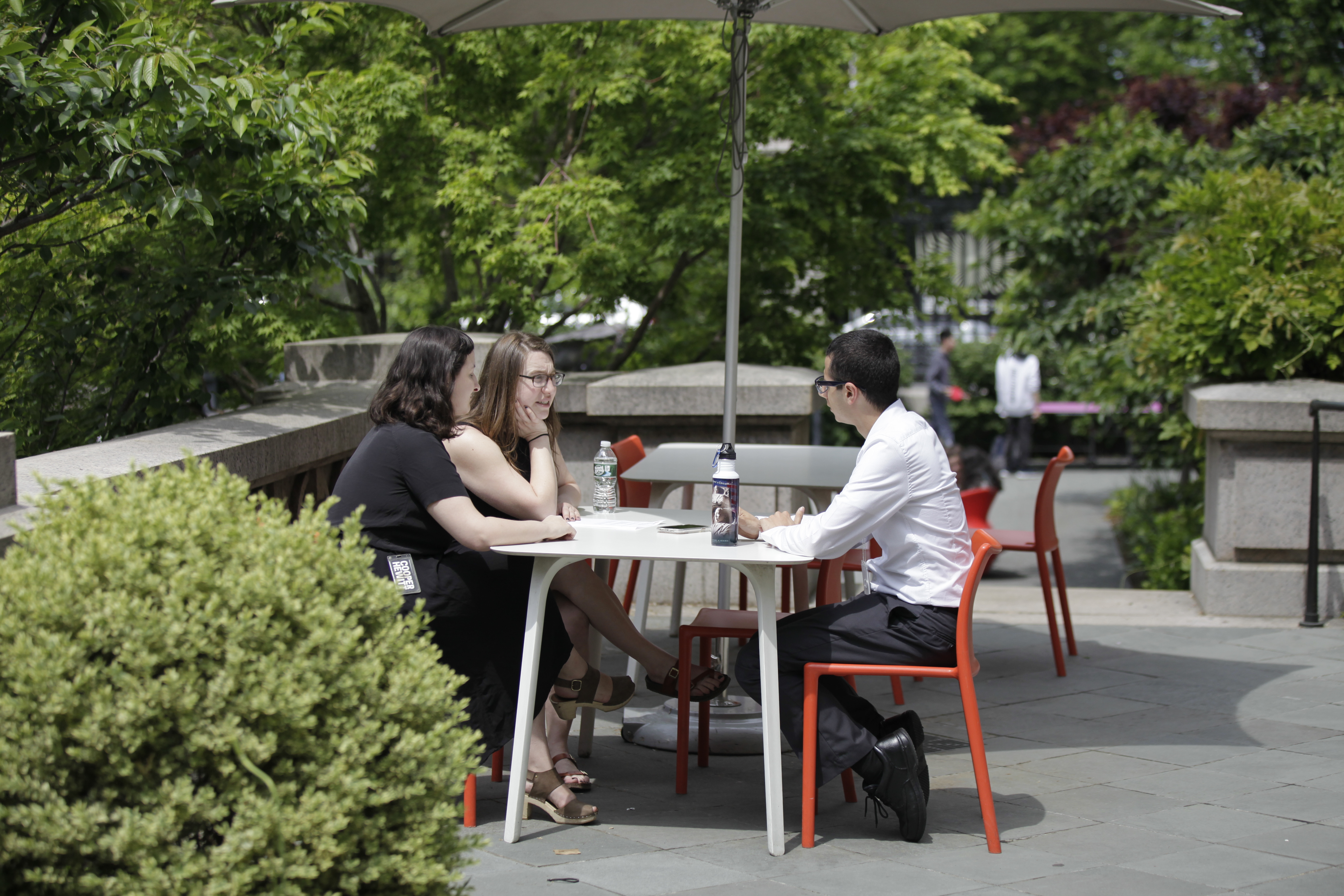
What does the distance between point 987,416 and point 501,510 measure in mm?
15562

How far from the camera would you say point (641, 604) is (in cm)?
595

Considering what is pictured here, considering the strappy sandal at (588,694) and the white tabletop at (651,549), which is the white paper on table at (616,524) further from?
the strappy sandal at (588,694)

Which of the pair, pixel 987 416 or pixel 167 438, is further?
pixel 987 416

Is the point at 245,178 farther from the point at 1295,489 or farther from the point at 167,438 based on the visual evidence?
the point at 1295,489

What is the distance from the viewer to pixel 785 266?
26.7ft

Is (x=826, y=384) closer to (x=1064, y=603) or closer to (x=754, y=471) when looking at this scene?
(x=754, y=471)

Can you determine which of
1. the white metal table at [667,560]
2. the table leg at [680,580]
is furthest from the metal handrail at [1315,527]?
the white metal table at [667,560]


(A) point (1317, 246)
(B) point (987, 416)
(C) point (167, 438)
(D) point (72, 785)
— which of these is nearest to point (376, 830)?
(D) point (72, 785)

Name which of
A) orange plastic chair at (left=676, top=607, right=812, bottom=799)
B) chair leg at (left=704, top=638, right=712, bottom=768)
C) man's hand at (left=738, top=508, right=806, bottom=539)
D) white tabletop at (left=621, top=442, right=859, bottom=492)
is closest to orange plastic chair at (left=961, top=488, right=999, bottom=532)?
white tabletop at (left=621, top=442, right=859, bottom=492)

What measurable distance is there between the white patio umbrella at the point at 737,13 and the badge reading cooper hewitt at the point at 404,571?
146 cm

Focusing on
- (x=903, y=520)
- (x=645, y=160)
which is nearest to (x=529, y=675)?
(x=903, y=520)

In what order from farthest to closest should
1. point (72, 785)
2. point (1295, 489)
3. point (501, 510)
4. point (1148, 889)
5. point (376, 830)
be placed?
point (1295, 489) → point (501, 510) → point (1148, 889) → point (376, 830) → point (72, 785)

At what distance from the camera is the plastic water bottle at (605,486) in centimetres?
464

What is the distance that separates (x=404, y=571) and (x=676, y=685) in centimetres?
107
